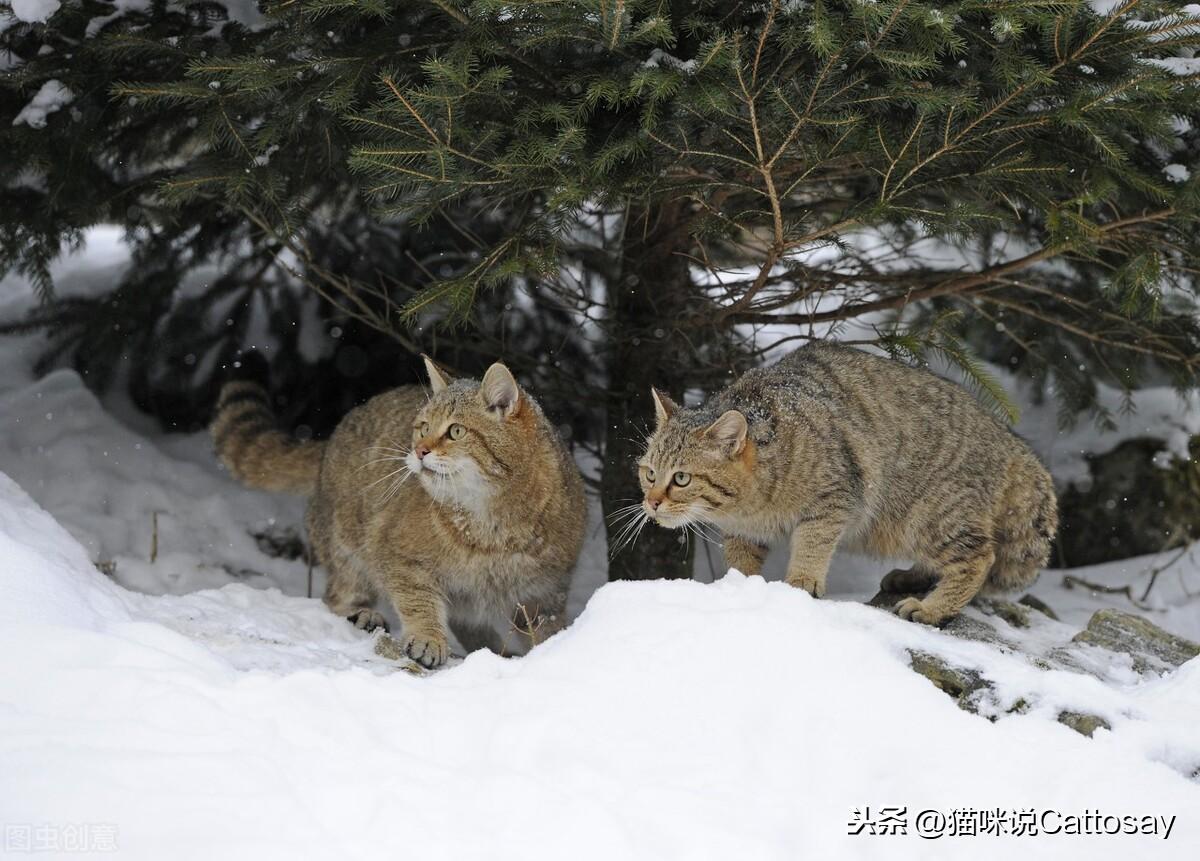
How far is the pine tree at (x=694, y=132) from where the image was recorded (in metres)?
4.39

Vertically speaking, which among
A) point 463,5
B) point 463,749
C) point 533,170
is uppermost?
point 463,5

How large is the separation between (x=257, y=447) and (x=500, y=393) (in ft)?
6.75

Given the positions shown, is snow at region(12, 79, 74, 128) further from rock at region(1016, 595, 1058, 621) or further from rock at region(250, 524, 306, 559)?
rock at region(1016, 595, 1058, 621)

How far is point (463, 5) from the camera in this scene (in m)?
4.57

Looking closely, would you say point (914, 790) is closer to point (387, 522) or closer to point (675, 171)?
point (675, 171)

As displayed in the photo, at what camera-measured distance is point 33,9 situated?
511cm

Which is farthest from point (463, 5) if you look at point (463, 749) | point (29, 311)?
point (29, 311)

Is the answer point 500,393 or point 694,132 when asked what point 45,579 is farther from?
point 694,132

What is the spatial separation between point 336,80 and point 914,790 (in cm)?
365

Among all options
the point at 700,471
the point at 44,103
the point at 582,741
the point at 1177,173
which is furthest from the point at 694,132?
the point at 44,103

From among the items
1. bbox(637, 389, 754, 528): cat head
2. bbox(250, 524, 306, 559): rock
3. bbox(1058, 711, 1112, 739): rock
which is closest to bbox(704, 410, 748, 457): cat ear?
bbox(637, 389, 754, 528): cat head

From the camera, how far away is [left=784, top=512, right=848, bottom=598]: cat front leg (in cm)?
516

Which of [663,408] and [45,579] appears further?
[663,408]

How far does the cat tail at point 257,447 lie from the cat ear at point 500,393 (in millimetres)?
1754
